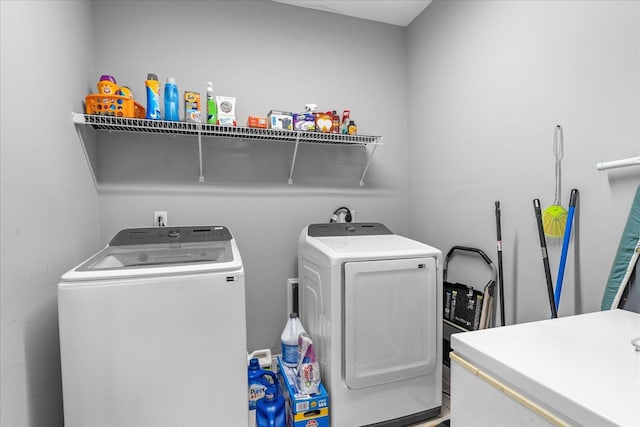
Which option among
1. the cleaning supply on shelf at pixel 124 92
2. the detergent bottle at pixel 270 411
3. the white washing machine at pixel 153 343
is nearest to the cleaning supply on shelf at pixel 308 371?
the detergent bottle at pixel 270 411

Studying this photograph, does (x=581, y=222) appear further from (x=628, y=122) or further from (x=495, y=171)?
(x=495, y=171)

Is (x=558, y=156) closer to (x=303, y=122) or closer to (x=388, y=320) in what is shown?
(x=388, y=320)

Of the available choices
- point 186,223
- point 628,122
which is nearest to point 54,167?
point 186,223

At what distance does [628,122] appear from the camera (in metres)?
1.30

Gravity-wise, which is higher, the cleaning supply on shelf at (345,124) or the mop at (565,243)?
the cleaning supply on shelf at (345,124)

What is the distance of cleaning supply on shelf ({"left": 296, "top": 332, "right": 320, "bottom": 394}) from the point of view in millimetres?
1643

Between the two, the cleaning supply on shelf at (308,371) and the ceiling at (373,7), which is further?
the ceiling at (373,7)

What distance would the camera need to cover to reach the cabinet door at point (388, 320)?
1.60 m

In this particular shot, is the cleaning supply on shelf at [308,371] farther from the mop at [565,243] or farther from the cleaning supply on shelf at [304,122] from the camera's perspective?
the cleaning supply on shelf at [304,122]

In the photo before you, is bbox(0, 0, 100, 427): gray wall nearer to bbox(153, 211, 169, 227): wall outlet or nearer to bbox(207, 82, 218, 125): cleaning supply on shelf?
bbox(153, 211, 169, 227): wall outlet

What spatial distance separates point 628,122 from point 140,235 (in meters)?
2.47

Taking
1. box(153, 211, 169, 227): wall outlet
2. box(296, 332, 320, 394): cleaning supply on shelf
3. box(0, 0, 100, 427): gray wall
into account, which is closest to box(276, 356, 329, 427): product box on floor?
box(296, 332, 320, 394): cleaning supply on shelf

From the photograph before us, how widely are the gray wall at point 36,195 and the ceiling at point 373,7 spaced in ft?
5.29

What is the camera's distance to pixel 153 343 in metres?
1.28
